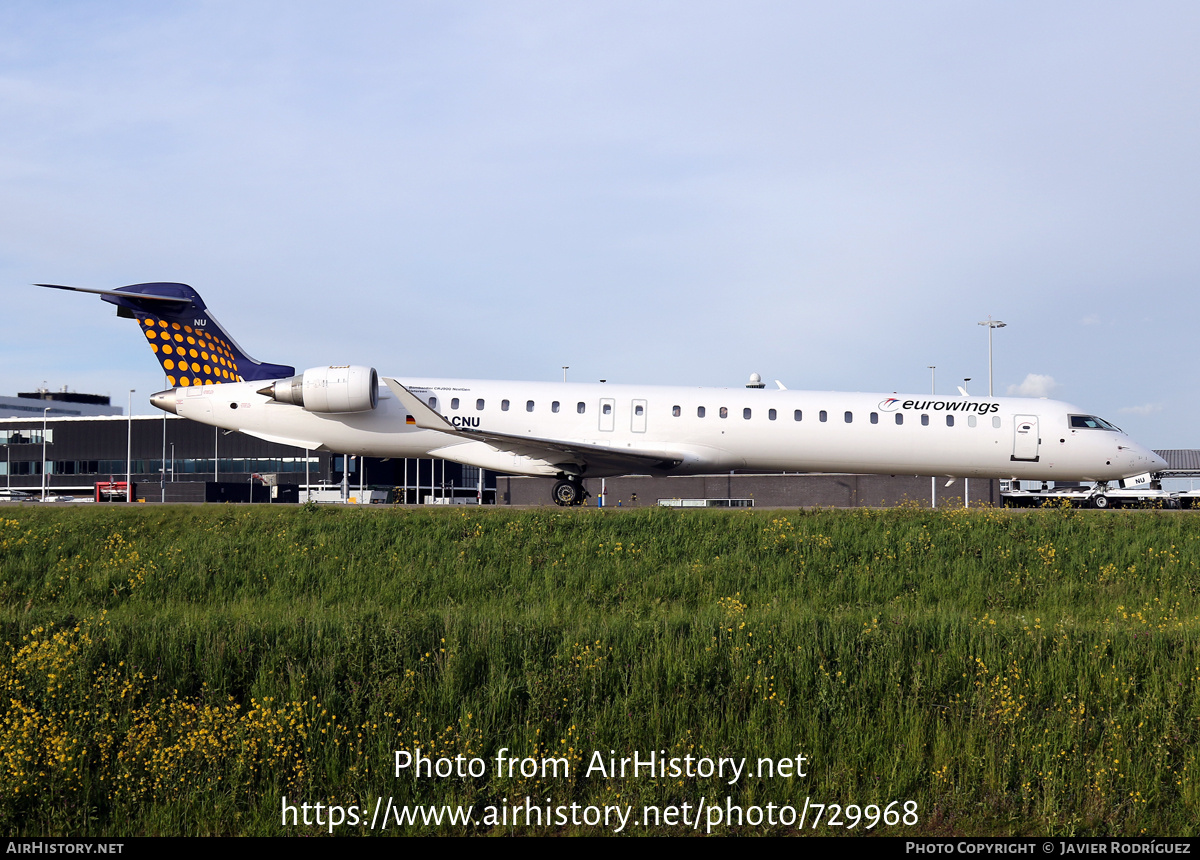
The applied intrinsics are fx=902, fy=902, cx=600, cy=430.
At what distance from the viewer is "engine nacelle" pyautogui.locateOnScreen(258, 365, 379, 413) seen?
2325 centimetres

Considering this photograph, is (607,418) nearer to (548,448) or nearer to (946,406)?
(548,448)

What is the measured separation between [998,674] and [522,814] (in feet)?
16.7

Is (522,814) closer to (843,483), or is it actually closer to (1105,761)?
(1105,761)

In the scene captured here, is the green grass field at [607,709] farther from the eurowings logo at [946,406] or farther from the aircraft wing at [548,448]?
the eurowings logo at [946,406]

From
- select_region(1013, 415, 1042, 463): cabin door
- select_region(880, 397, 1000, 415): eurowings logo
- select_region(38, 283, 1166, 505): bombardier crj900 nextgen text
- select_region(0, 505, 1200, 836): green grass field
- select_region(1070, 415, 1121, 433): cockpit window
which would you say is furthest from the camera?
select_region(1070, 415, 1121, 433): cockpit window

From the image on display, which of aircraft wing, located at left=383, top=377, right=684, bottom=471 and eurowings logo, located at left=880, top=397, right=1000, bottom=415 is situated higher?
eurowings logo, located at left=880, top=397, right=1000, bottom=415

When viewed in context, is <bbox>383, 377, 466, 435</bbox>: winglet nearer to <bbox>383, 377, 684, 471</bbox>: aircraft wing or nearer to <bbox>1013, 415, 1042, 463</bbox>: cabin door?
<bbox>383, 377, 684, 471</bbox>: aircraft wing

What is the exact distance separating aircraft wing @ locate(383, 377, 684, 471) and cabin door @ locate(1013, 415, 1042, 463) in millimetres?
9056

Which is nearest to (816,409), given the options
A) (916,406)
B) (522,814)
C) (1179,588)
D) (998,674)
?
A: (916,406)

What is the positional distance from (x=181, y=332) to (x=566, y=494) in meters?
11.9

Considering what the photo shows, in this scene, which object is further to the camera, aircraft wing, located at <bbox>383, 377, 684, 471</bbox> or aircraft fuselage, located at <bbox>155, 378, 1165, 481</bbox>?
aircraft fuselage, located at <bbox>155, 378, 1165, 481</bbox>

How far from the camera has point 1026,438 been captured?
79.2ft

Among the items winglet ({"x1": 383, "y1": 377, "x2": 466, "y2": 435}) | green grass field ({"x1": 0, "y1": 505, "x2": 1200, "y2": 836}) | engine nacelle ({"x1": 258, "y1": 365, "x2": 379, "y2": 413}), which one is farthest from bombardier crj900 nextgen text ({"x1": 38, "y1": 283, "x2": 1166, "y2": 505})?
green grass field ({"x1": 0, "y1": 505, "x2": 1200, "y2": 836})
